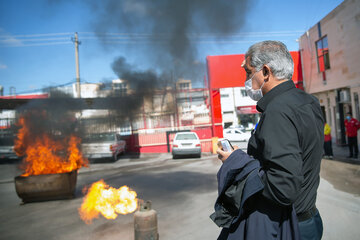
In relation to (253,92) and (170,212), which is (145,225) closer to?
(170,212)

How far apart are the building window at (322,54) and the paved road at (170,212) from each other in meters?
7.47

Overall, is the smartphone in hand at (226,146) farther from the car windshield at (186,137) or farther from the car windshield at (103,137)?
the car windshield at (186,137)

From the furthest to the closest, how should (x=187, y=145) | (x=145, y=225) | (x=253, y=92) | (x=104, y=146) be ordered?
(x=104, y=146) → (x=187, y=145) → (x=145, y=225) → (x=253, y=92)

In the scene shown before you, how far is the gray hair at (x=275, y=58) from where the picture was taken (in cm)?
132

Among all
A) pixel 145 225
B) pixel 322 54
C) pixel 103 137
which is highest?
pixel 322 54

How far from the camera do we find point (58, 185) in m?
5.89

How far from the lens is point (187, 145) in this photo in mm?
12602

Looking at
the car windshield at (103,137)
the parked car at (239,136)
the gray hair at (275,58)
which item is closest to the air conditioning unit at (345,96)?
the parked car at (239,136)

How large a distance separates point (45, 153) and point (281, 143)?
21.4 ft

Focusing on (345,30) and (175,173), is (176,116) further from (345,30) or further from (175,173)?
(345,30)

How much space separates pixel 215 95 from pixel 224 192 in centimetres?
572

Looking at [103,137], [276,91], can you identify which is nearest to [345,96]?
[103,137]

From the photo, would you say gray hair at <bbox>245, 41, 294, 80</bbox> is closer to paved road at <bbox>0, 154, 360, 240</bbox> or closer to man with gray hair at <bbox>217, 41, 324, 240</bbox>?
man with gray hair at <bbox>217, 41, 324, 240</bbox>

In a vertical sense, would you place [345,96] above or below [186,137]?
above
